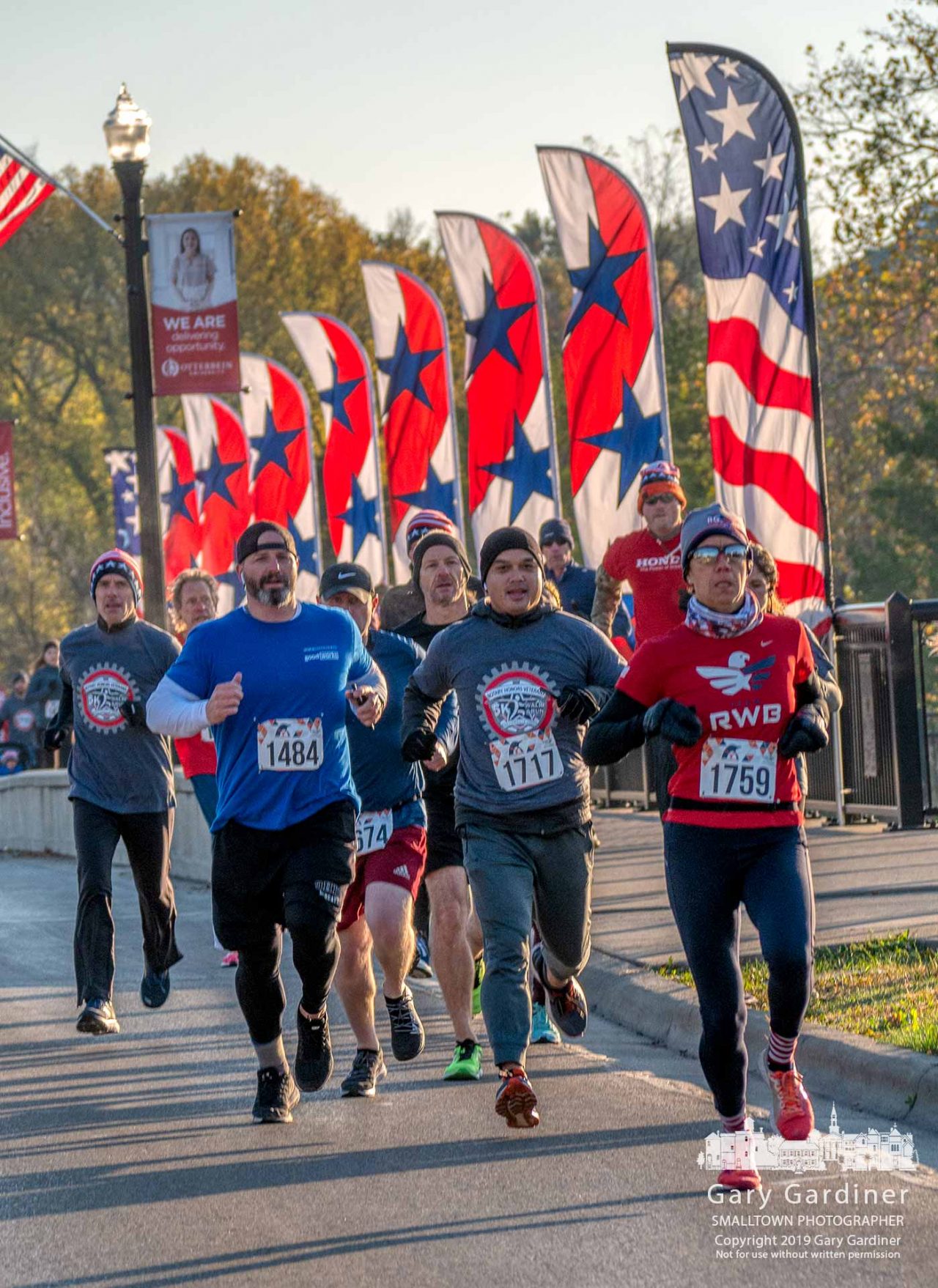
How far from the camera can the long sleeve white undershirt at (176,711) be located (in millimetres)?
7152

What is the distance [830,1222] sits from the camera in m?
5.67

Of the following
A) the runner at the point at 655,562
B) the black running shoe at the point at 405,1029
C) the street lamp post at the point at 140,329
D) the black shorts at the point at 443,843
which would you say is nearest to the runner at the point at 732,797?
the black running shoe at the point at 405,1029

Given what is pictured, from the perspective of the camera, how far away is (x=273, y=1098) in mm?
7445

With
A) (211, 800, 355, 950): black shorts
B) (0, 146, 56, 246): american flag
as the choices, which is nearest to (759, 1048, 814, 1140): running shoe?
(211, 800, 355, 950): black shorts

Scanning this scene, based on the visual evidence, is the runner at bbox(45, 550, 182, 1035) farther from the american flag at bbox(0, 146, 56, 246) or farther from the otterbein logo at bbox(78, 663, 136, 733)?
the american flag at bbox(0, 146, 56, 246)

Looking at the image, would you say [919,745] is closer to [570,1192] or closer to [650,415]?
[650,415]

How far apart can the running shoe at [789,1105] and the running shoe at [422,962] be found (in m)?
4.81

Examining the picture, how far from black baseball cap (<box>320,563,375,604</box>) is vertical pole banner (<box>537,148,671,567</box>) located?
6.62m

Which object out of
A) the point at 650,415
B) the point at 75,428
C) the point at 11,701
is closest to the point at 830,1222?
the point at 650,415

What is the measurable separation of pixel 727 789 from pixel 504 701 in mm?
1367

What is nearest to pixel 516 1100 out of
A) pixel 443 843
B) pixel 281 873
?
pixel 281 873

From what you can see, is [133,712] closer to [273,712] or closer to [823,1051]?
[273,712]

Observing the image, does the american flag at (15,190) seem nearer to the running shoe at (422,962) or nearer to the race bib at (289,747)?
the running shoe at (422,962)

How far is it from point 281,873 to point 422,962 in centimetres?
382
